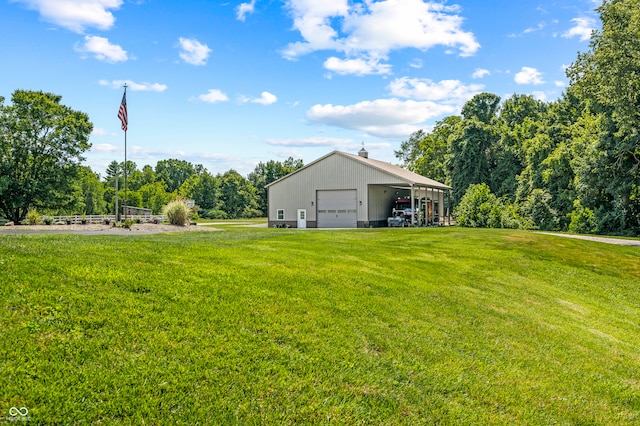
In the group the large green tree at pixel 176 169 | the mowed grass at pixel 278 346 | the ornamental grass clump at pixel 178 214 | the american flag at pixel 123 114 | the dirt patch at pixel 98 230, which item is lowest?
the mowed grass at pixel 278 346

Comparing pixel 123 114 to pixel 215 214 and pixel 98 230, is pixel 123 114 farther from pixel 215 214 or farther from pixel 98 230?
pixel 215 214

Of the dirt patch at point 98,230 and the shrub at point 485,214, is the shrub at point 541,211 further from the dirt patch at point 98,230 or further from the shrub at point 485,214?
the dirt patch at point 98,230

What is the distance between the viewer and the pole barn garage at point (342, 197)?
32188 mm

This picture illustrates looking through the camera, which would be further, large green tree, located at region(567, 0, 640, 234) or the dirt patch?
large green tree, located at region(567, 0, 640, 234)

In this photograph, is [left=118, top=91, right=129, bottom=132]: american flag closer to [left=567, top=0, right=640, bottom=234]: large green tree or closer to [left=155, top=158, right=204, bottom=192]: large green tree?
[left=567, top=0, right=640, bottom=234]: large green tree

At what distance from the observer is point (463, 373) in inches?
201

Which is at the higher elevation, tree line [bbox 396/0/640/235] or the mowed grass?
tree line [bbox 396/0/640/235]

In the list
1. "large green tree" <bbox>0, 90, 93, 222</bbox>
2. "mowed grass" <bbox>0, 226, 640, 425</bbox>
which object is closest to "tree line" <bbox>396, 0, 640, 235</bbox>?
"mowed grass" <bbox>0, 226, 640, 425</bbox>

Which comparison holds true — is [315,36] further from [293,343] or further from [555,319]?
[293,343]

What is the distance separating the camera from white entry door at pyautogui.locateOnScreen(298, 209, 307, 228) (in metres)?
34.0

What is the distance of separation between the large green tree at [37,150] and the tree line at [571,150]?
32.0 m

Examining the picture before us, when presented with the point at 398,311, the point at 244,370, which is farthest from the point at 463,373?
the point at 244,370

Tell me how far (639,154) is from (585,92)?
292 inches

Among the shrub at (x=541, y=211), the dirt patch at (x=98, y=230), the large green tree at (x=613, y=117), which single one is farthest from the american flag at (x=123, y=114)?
the shrub at (x=541, y=211)
